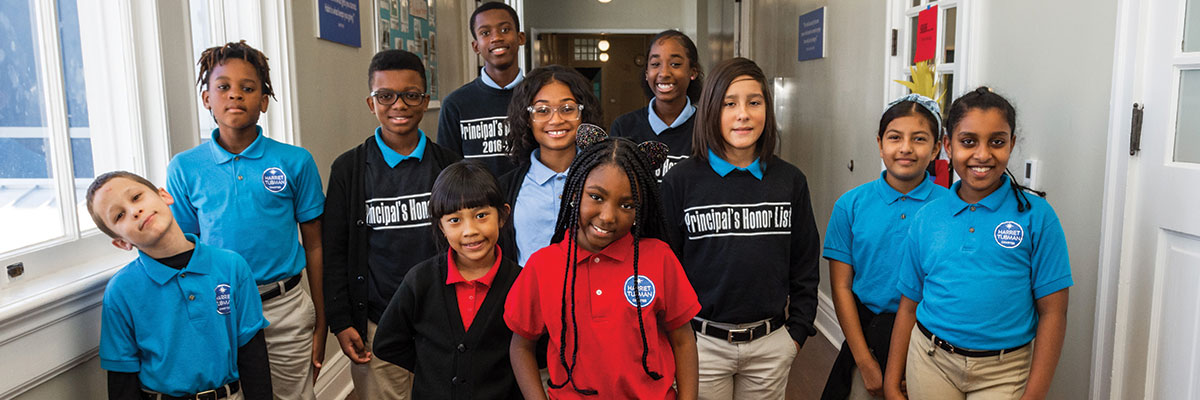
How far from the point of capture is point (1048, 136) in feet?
6.83

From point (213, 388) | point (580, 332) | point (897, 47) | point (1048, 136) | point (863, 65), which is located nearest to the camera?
point (580, 332)

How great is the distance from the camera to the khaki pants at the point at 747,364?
1736mm

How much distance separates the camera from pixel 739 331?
67.8 inches

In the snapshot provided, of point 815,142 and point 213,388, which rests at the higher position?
point 815,142

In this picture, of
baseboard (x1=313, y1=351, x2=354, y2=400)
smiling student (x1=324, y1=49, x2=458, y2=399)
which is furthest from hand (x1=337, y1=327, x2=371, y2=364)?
baseboard (x1=313, y1=351, x2=354, y2=400)

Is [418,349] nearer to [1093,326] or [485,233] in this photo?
[485,233]

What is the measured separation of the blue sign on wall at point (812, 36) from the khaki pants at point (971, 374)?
252cm

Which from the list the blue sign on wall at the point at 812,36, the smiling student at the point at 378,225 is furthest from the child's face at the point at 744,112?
the blue sign on wall at the point at 812,36

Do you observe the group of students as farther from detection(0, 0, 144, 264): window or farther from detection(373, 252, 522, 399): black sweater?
detection(0, 0, 144, 264): window

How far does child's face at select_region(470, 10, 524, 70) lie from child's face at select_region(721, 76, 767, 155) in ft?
3.44

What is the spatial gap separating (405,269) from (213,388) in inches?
19.6

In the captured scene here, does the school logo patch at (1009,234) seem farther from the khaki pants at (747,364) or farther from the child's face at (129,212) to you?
the child's face at (129,212)

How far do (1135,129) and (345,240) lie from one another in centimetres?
184

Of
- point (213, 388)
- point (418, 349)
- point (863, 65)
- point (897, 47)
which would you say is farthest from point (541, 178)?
point (863, 65)
